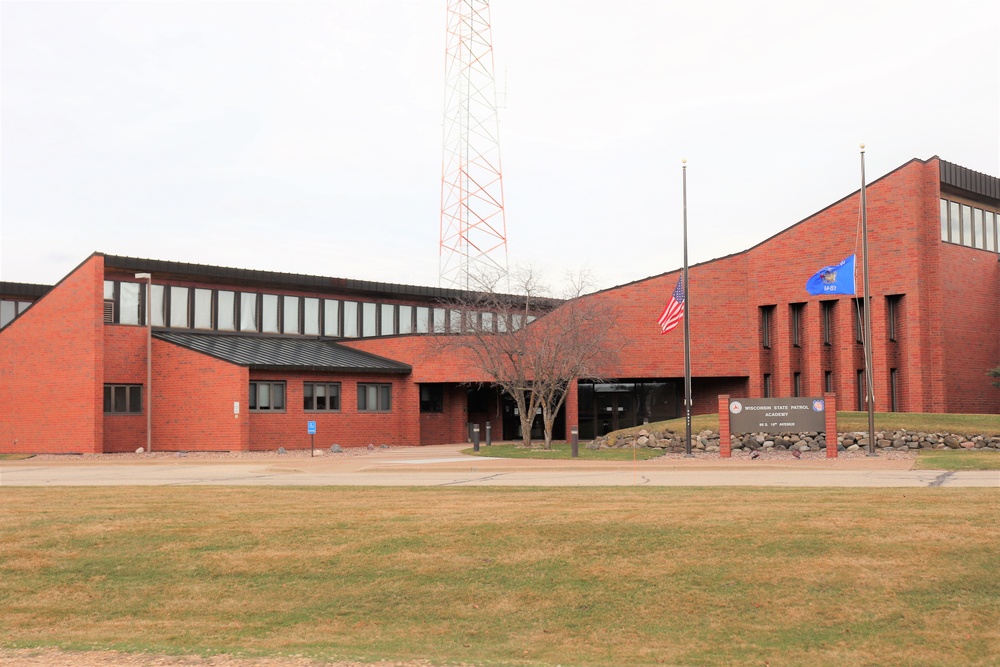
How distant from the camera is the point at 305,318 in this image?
47406mm

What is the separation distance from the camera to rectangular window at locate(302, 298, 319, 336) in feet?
155

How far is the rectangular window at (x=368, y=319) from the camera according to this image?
49.8 m

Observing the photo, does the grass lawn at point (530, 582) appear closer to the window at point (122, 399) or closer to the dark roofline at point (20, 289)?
the window at point (122, 399)

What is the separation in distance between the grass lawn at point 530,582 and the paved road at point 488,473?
16.3 feet

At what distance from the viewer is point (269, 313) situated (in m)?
46.4

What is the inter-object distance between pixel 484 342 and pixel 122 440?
15.4m

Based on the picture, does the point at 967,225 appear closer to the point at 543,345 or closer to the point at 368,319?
the point at 543,345

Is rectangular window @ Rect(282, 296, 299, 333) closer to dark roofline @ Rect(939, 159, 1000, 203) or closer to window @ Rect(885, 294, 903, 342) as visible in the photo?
window @ Rect(885, 294, 903, 342)

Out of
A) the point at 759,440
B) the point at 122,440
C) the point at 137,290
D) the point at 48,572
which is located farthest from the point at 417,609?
the point at 137,290

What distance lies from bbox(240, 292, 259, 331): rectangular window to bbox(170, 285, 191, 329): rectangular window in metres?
2.66

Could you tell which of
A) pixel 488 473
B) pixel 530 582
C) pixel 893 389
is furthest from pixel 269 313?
pixel 530 582

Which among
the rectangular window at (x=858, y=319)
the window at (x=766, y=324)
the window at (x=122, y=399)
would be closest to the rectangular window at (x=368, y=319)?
the window at (x=122, y=399)

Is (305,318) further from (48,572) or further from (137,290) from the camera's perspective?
(48,572)

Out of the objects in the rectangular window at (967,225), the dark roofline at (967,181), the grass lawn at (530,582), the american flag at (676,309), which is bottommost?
the grass lawn at (530,582)
